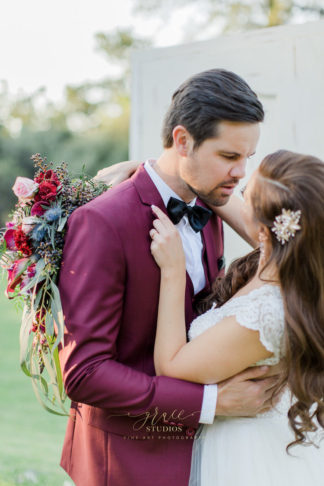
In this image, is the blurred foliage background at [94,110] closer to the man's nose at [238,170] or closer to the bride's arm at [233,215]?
the bride's arm at [233,215]

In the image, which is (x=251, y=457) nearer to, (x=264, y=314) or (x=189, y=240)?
(x=264, y=314)

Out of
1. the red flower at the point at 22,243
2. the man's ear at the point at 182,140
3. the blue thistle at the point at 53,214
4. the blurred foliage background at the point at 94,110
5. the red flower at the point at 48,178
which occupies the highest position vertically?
the man's ear at the point at 182,140

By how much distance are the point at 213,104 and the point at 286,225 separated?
0.52 meters

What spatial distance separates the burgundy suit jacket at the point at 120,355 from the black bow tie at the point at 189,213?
0.13ft

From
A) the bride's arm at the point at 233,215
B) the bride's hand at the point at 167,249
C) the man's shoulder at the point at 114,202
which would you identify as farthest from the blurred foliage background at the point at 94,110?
the bride's hand at the point at 167,249

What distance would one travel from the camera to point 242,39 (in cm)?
402

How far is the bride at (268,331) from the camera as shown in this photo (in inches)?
75.5

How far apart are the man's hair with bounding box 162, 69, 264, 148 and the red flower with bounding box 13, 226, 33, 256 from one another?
2.20 ft

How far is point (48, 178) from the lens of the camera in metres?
2.16

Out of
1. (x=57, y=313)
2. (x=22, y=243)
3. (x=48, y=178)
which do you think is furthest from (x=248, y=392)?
(x=48, y=178)

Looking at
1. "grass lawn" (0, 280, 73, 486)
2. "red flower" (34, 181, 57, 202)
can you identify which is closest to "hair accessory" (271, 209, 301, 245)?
"red flower" (34, 181, 57, 202)

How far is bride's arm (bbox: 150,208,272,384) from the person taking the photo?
1945mm

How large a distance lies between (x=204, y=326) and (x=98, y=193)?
0.62 m

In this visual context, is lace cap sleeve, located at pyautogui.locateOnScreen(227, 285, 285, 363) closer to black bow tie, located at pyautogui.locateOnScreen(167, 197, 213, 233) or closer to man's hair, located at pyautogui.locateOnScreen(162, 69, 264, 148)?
black bow tie, located at pyautogui.locateOnScreen(167, 197, 213, 233)
